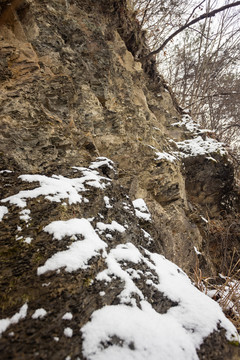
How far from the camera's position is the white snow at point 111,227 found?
1736mm

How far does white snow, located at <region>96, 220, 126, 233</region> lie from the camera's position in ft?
5.70

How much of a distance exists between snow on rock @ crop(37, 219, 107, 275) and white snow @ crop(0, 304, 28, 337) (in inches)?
7.7

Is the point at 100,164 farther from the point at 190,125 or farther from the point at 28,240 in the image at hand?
the point at 190,125

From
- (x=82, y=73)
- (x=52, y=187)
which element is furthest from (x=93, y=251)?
(x=82, y=73)

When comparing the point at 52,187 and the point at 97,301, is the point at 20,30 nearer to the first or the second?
the point at 52,187

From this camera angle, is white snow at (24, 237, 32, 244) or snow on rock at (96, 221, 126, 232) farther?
snow on rock at (96, 221, 126, 232)

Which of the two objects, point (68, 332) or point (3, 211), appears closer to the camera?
point (68, 332)

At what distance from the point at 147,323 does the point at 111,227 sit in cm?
81

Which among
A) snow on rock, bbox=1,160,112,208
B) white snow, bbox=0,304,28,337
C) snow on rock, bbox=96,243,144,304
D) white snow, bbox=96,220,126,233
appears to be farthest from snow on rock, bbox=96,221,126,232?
white snow, bbox=0,304,28,337

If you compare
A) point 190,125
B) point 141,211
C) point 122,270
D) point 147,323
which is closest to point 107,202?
point 122,270

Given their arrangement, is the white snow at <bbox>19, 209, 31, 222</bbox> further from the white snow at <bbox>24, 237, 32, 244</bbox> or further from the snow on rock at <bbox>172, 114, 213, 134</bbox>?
the snow on rock at <bbox>172, 114, 213, 134</bbox>

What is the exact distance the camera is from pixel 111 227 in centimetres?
181

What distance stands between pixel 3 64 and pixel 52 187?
66.0 inches

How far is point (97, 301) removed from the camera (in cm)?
116
